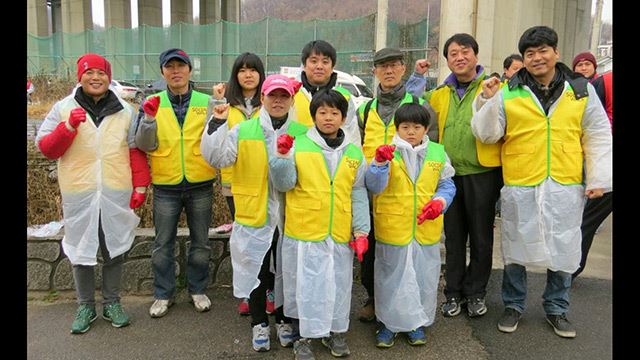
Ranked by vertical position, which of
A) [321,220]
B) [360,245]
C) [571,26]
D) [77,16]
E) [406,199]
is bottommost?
[360,245]

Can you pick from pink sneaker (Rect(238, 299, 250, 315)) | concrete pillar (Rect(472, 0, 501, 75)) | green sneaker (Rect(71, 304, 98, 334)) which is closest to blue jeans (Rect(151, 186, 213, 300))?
pink sneaker (Rect(238, 299, 250, 315))

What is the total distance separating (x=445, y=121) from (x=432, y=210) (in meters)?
0.95

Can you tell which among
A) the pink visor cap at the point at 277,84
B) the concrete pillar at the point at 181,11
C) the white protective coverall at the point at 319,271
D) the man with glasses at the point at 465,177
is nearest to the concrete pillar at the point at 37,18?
the concrete pillar at the point at 181,11

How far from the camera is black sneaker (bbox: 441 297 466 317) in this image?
3854 mm

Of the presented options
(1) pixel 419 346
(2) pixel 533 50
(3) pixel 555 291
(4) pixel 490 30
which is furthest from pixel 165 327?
(4) pixel 490 30

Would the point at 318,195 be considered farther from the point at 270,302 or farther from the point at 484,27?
the point at 484,27

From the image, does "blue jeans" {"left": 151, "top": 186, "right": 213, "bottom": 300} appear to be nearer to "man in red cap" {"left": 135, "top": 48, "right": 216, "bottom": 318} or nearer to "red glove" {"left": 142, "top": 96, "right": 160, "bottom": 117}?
"man in red cap" {"left": 135, "top": 48, "right": 216, "bottom": 318}

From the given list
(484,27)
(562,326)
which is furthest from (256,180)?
(484,27)

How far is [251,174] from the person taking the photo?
3213 millimetres

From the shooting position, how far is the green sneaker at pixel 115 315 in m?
3.64

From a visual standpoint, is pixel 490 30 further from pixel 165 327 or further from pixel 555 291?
pixel 165 327

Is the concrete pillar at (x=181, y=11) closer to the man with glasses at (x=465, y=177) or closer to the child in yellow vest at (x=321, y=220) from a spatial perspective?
the man with glasses at (x=465, y=177)

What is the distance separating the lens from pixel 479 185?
3713 millimetres

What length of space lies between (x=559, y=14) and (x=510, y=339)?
1602 centimetres
